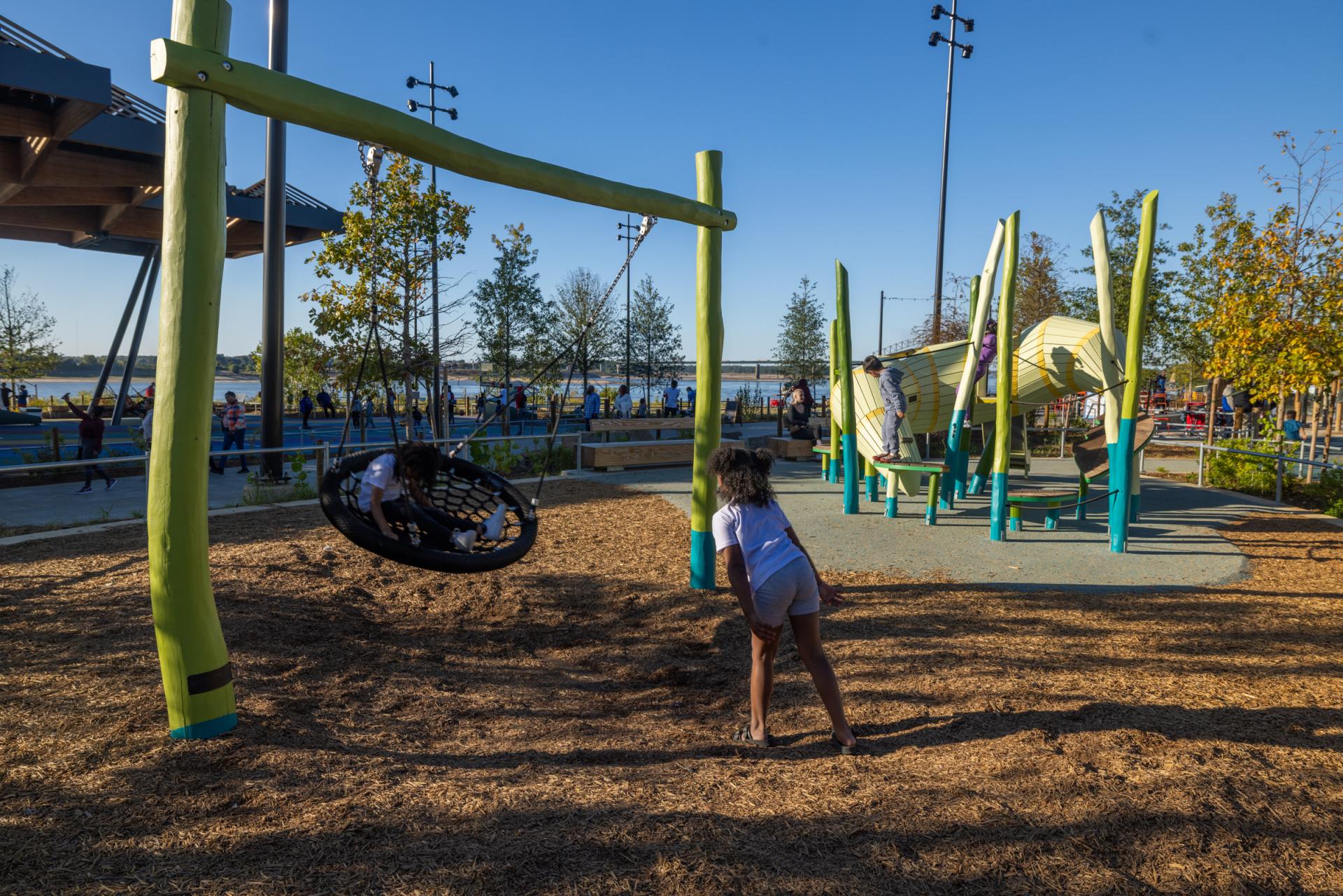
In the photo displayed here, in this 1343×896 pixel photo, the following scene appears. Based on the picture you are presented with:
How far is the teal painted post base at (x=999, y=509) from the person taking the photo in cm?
848

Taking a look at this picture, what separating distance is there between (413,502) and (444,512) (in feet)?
1.23

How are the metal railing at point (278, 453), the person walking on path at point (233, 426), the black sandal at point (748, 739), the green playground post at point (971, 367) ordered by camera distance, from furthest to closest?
the person walking on path at point (233, 426) < the green playground post at point (971, 367) < the metal railing at point (278, 453) < the black sandal at point (748, 739)

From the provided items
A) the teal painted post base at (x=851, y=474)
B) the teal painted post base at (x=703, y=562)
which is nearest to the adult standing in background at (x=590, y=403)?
the teal painted post base at (x=851, y=474)

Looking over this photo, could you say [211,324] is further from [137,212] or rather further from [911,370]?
[137,212]

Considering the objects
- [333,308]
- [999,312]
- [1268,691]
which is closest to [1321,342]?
[999,312]

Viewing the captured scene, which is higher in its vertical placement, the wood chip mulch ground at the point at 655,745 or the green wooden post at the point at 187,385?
the green wooden post at the point at 187,385

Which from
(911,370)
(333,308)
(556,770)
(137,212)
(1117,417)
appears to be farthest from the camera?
(137,212)

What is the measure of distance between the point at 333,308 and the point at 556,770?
1329 centimetres

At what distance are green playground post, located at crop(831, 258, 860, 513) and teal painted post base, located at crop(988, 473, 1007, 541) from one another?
1867 millimetres

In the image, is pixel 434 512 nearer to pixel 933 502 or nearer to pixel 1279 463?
pixel 933 502

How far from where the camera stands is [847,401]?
1005cm

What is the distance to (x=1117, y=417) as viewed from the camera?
839 cm

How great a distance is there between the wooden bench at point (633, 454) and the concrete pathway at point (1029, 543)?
2.18 meters

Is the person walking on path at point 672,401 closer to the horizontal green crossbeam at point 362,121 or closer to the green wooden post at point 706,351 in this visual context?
the green wooden post at point 706,351
